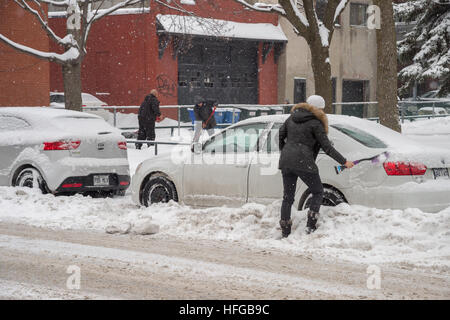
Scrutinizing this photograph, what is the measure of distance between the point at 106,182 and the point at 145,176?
1.43 metres

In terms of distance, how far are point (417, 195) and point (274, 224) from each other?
5.54ft

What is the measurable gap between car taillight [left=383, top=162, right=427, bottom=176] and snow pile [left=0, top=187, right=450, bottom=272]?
443mm

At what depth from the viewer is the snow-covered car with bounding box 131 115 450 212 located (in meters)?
8.23

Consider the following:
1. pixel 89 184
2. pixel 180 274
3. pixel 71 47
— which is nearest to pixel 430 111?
pixel 71 47

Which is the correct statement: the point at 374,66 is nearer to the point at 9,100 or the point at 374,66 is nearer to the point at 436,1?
the point at 436,1

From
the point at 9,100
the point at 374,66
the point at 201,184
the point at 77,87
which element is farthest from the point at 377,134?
the point at 374,66

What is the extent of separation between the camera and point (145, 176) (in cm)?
1052

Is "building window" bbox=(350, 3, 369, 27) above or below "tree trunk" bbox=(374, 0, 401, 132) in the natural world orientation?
above

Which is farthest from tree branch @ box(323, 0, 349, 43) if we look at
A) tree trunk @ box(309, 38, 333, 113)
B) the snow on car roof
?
the snow on car roof

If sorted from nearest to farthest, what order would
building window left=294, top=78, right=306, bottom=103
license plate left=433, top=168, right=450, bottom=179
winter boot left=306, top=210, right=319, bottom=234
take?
winter boot left=306, top=210, right=319, bottom=234
license plate left=433, top=168, right=450, bottom=179
building window left=294, top=78, right=306, bottom=103

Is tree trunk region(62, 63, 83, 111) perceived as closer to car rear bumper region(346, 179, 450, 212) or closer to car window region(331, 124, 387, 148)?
car window region(331, 124, 387, 148)

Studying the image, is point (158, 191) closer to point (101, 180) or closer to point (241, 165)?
point (241, 165)

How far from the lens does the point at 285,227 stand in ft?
27.2

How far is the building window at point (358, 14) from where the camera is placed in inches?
1453
